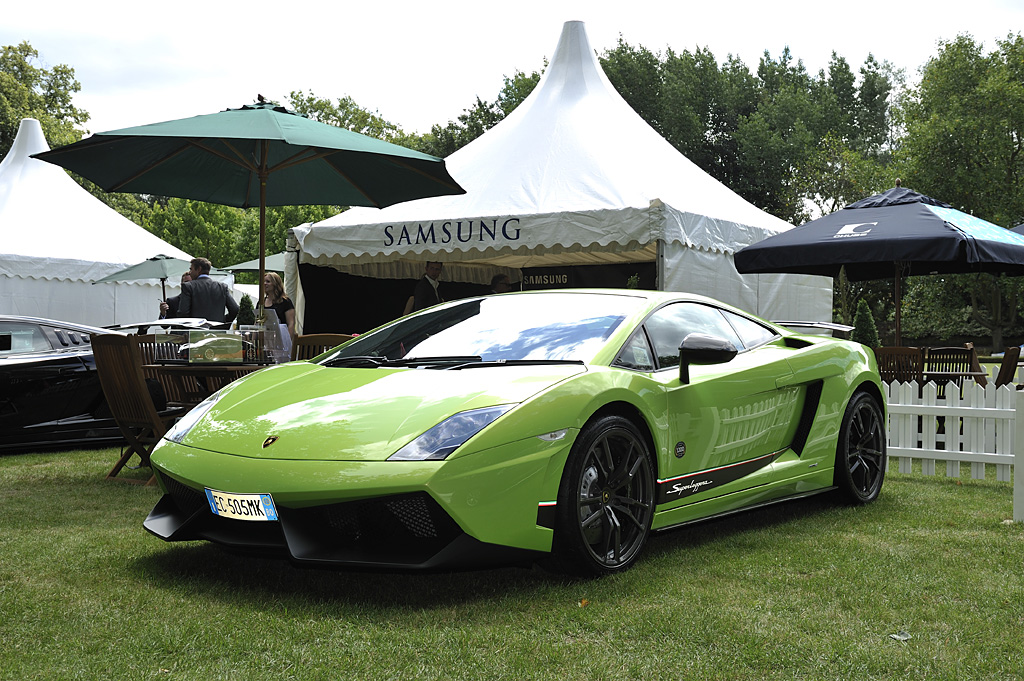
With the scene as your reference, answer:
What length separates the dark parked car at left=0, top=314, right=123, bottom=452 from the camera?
7.79m

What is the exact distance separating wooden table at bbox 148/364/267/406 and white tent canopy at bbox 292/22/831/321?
192 inches

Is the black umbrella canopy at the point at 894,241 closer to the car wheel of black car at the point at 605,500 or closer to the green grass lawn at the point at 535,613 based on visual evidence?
the green grass lawn at the point at 535,613

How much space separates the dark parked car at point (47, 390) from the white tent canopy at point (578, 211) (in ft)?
15.9

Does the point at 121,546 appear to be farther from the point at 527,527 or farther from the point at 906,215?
the point at 906,215

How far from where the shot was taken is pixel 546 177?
12.1 m

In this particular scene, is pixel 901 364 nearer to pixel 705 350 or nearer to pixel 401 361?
pixel 705 350

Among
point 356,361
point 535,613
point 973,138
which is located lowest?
point 535,613

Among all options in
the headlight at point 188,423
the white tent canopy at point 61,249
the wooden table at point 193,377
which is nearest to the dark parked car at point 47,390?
the wooden table at point 193,377

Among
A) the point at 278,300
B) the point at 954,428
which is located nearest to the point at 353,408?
the point at 954,428

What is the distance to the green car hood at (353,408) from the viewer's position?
3633mm

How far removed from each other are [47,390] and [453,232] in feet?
17.5

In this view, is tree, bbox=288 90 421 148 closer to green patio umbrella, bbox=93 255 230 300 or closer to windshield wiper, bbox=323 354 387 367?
green patio umbrella, bbox=93 255 230 300

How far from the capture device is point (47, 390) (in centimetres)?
794

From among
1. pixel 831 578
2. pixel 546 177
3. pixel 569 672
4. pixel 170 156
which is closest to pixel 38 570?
pixel 569 672
